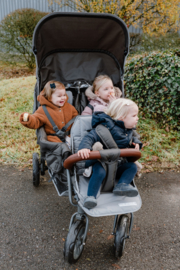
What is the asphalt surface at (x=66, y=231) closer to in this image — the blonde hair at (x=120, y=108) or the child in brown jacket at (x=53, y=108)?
the child in brown jacket at (x=53, y=108)

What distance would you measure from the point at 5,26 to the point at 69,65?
7339mm

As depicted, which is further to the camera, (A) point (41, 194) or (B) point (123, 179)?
(A) point (41, 194)

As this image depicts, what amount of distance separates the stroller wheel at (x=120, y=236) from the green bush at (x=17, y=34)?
8.55 metres

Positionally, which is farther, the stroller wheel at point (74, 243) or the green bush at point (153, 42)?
the green bush at point (153, 42)

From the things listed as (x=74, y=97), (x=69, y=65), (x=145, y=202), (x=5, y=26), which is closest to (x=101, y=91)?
(x=74, y=97)

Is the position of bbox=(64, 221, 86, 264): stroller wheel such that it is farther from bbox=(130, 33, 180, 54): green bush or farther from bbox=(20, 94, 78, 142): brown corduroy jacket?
bbox=(130, 33, 180, 54): green bush

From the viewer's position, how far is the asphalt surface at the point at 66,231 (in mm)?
2348

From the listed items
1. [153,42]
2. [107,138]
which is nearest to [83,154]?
[107,138]

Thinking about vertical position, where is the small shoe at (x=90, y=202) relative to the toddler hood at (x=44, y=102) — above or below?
below

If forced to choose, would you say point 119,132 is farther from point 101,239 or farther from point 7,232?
point 7,232

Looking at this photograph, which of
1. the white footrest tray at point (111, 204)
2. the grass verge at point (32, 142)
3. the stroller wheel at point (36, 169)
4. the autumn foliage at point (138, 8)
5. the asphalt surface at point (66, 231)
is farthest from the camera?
the autumn foliage at point (138, 8)

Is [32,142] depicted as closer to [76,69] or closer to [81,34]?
[76,69]

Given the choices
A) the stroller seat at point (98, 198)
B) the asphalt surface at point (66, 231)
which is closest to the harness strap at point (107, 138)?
the stroller seat at point (98, 198)

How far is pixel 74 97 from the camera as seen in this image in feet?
11.1
